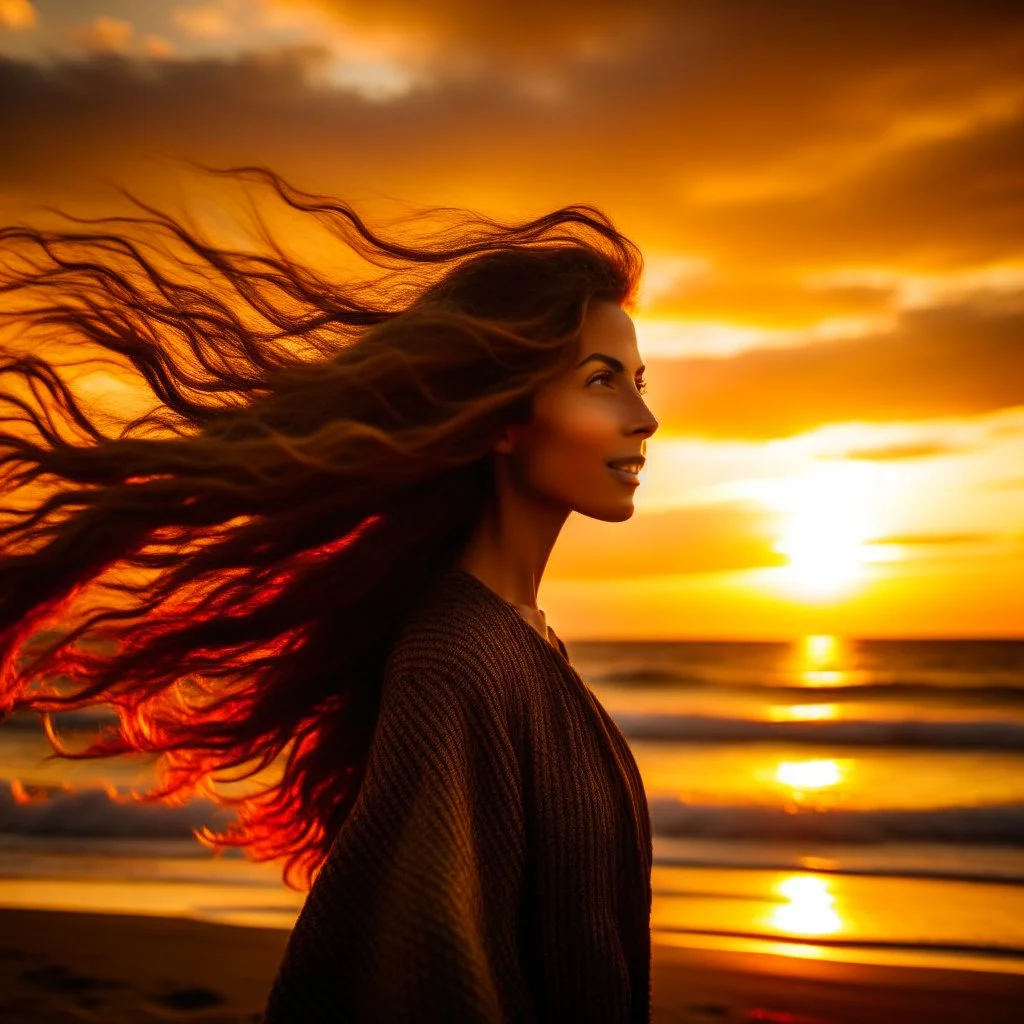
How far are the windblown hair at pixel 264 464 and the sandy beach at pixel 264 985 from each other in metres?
2.68

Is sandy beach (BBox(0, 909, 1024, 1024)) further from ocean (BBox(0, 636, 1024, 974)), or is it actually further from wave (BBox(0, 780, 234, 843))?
wave (BBox(0, 780, 234, 843))

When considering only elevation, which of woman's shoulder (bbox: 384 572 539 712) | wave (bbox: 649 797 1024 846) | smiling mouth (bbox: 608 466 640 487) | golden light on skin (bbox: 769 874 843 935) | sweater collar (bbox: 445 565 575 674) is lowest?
woman's shoulder (bbox: 384 572 539 712)

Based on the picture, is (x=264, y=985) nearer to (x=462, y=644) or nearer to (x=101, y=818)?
(x=462, y=644)

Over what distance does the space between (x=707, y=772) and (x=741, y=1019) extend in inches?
271

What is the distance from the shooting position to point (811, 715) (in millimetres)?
16734

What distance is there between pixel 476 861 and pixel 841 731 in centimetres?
1462

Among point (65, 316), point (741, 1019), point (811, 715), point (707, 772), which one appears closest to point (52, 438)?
point (65, 316)

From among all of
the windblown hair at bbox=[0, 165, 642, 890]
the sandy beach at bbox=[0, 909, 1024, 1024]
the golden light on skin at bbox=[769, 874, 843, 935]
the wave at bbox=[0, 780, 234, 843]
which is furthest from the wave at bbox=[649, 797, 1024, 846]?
the windblown hair at bbox=[0, 165, 642, 890]

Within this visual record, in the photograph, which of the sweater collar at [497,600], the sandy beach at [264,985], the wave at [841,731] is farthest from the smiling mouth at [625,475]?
the wave at [841,731]

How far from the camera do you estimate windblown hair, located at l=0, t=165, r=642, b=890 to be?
2236 millimetres

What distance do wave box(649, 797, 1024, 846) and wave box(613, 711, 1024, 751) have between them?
4.49 meters

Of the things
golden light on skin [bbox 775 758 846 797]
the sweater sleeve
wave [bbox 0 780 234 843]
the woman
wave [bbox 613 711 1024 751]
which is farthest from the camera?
wave [bbox 613 711 1024 751]

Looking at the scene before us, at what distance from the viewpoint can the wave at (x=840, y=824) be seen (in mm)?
8602

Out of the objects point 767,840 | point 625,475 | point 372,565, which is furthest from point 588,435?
point 767,840
